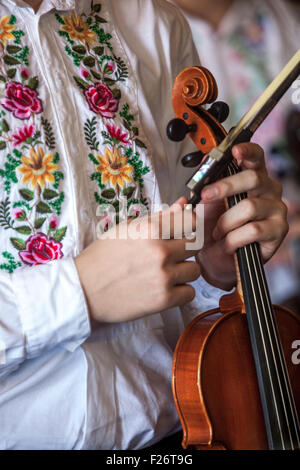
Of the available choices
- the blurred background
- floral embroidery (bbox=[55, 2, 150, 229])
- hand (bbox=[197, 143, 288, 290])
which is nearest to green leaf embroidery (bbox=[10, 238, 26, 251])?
floral embroidery (bbox=[55, 2, 150, 229])

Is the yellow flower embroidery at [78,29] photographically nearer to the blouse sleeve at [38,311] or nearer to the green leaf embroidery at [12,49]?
the green leaf embroidery at [12,49]

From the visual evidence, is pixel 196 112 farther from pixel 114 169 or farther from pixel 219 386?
pixel 219 386

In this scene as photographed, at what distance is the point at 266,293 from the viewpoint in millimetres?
559

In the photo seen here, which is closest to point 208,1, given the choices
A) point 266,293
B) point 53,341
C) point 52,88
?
point 52,88

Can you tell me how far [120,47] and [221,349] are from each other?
0.44 metres

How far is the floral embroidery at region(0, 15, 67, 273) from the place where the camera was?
50 centimetres

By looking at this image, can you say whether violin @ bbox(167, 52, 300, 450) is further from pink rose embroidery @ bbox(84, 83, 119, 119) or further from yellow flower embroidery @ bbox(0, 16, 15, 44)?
yellow flower embroidery @ bbox(0, 16, 15, 44)

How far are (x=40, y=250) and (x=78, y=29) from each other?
1.03 ft

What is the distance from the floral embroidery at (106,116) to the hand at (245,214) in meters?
0.11

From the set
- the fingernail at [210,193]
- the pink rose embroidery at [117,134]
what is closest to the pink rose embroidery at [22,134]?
the pink rose embroidery at [117,134]

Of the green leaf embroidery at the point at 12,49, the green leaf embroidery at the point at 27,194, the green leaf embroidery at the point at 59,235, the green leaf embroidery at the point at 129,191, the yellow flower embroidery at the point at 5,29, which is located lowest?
the green leaf embroidery at the point at 59,235

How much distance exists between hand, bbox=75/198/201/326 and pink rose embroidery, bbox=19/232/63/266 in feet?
0.16

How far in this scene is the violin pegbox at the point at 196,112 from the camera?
0.56 meters

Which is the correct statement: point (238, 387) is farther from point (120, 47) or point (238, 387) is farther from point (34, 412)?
point (120, 47)
